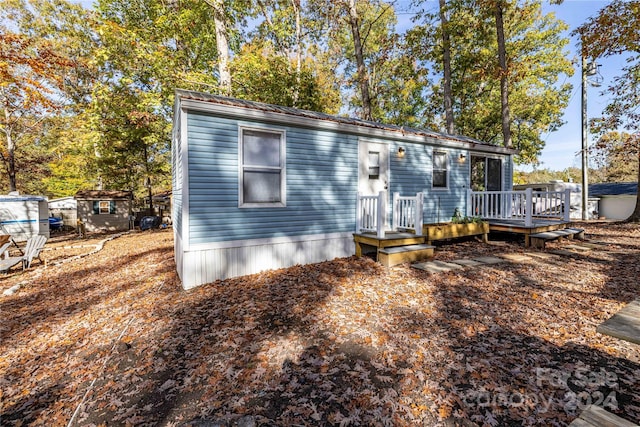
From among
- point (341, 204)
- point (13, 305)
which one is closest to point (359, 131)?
point (341, 204)

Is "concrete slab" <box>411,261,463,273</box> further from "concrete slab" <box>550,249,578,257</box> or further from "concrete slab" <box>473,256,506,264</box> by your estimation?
"concrete slab" <box>550,249,578,257</box>

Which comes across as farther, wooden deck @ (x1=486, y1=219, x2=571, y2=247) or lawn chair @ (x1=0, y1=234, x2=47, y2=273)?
wooden deck @ (x1=486, y1=219, x2=571, y2=247)

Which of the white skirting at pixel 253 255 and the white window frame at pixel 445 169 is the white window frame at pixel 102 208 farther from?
the white window frame at pixel 445 169

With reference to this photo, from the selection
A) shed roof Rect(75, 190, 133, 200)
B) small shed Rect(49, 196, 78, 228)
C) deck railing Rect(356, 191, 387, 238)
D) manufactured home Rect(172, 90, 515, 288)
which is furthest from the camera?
small shed Rect(49, 196, 78, 228)

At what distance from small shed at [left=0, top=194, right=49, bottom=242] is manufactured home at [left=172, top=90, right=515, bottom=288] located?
40.5 feet

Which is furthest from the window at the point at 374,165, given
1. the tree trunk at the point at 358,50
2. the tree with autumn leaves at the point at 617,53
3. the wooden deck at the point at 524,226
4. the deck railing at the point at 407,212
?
the tree with autumn leaves at the point at 617,53

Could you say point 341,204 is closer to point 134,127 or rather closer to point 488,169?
point 488,169

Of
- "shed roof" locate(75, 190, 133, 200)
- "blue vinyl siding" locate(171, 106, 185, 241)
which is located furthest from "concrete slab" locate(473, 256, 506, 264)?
→ "shed roof" locate(75, 190, 133, 200)

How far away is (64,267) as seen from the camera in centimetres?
759

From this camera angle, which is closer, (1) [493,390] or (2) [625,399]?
(2) [625,399]

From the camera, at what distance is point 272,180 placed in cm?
602

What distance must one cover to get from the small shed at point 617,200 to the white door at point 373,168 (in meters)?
20.5

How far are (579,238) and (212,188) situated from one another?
36.1 feet

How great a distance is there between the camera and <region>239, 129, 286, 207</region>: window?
5715mm
